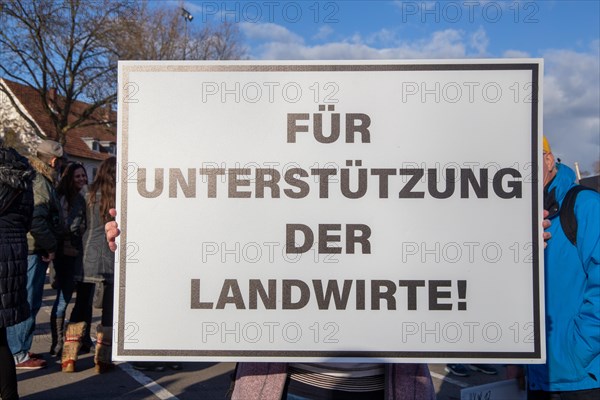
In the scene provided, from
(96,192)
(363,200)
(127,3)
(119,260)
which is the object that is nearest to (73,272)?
(96,192)

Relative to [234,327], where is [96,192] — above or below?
above

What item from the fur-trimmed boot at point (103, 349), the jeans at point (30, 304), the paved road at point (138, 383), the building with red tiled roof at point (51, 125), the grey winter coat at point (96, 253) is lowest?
the paved road at point (138, 383)

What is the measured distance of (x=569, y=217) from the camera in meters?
2.61

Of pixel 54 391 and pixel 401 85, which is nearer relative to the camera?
pixel 401 85

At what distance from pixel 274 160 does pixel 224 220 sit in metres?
0.26

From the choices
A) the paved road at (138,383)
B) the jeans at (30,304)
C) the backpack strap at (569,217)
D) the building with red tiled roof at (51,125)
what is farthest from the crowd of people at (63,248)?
the building with red tiled roof at (51,125)

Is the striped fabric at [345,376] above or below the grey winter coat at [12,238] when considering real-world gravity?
below

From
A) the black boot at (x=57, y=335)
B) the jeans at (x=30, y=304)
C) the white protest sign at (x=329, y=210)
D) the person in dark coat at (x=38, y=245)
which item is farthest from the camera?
the black boot at (x=57, y=335)

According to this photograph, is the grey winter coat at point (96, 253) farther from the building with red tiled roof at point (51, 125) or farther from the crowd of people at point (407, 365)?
the building with red tiled roof at point (51, 125)

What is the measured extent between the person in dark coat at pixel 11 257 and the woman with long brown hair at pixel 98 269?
3.89ft

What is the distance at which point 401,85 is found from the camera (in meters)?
2.00

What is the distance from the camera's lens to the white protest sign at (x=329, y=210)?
78.1 inches

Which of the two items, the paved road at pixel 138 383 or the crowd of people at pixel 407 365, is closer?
the crowd of people at pixel 407 365

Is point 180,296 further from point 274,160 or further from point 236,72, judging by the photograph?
point 236,72
